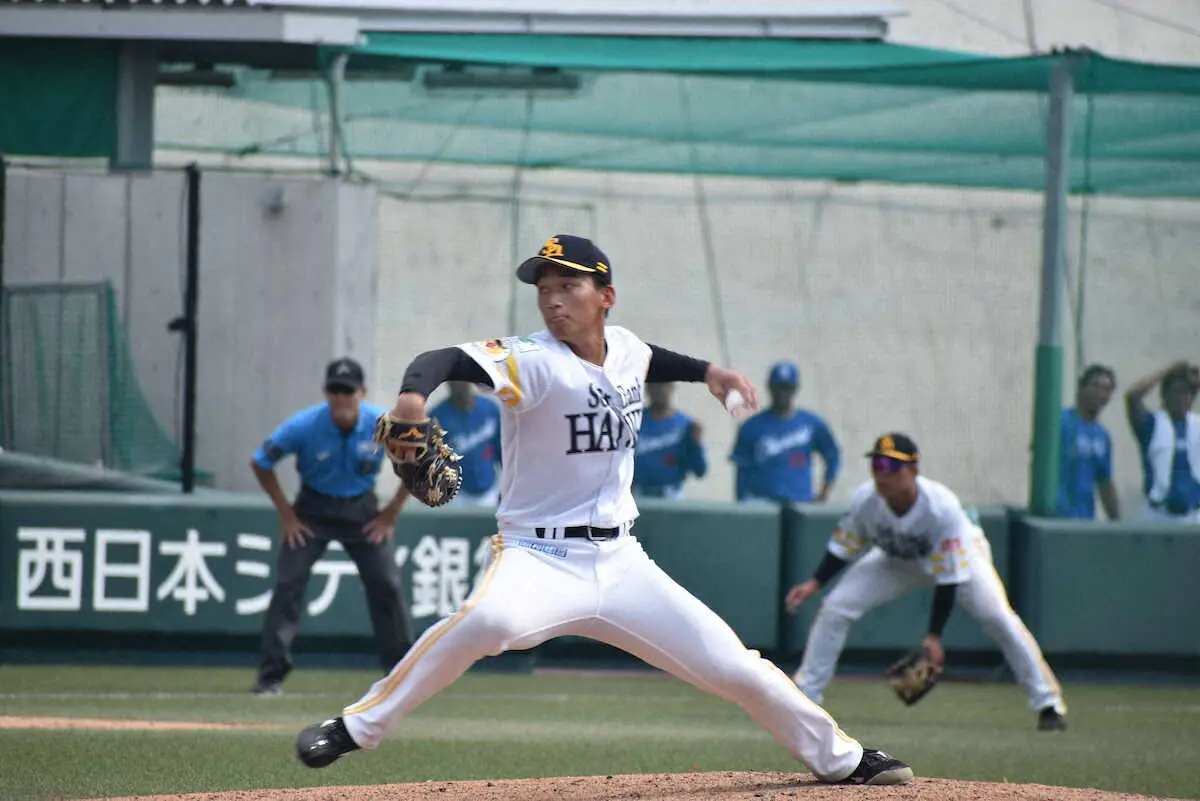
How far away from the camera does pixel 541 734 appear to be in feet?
30.5

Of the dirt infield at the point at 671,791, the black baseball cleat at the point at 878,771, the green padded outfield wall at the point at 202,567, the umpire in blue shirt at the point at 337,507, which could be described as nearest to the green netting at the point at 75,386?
the green padded outfield wall at the point at 202,567

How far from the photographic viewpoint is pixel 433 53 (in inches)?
516

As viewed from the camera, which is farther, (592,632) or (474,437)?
(474,437)

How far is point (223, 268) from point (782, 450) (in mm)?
4357

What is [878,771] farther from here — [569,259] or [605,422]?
[569,259]

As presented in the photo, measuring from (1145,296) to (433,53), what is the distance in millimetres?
5298

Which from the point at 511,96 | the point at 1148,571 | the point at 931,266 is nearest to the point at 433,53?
the point at 511,96

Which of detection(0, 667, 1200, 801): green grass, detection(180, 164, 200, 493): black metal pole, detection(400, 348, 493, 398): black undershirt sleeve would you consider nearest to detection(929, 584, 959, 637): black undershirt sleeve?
detection(0, 667, 1200, 801): green grass

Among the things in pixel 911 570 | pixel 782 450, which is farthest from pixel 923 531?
pixel 782 450

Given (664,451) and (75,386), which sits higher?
(75,386)

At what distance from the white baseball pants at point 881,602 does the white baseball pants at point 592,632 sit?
423 cm

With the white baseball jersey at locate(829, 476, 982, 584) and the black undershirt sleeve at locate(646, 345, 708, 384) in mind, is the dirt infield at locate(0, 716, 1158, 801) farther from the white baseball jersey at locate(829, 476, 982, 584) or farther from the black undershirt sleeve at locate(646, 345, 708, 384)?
the white baseball jersey at locate(829, 476, 982, 584)

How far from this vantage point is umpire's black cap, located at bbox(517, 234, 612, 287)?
19.9 feet

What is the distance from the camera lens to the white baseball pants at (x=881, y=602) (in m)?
10.2
